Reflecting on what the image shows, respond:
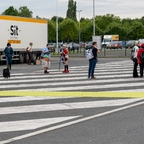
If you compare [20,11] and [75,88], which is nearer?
[75,88]

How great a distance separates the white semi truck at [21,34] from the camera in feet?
128

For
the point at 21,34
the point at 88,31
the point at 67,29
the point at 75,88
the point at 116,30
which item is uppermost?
the point at 67,29

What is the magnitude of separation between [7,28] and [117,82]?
65.7ft

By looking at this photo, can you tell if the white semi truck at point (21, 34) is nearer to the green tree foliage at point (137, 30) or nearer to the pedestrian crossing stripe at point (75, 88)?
the pedestrian crossing stripe at point (75, 88)

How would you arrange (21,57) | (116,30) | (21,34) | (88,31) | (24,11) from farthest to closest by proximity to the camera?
(24,11)
(116,30)
(88,31)
(21,57)
(21,34)

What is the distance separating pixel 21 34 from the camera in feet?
135

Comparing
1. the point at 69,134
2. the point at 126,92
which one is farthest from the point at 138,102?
the point at 69,134

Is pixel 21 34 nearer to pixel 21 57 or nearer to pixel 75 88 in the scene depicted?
pixel 21 57

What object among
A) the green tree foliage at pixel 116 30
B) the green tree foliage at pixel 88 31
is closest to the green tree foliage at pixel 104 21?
the green tree foliage at pixel 116 30

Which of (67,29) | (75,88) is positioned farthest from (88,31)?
(75,88)

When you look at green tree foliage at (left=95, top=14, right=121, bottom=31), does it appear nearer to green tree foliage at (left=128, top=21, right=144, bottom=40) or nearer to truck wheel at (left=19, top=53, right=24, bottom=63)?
green tree foliage at (left=128, top=21, right=144, bottom=40)

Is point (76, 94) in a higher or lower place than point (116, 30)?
lower

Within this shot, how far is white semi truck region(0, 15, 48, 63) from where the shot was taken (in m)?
39.0

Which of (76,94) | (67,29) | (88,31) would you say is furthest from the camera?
(88,31)
